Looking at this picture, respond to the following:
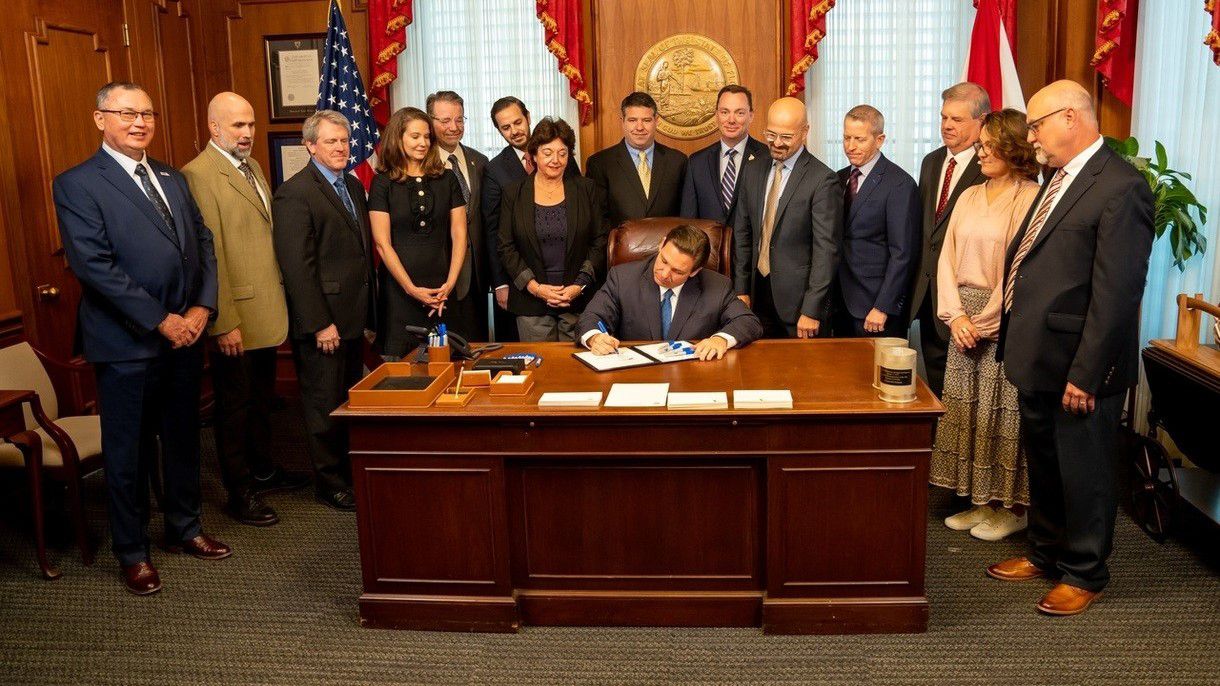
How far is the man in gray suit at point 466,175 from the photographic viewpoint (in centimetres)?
496

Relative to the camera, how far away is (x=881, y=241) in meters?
4.53

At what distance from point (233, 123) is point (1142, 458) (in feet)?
13.4

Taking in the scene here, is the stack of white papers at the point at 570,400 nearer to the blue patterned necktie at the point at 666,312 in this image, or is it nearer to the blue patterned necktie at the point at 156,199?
the blue patterned necktie at the point at 666,312

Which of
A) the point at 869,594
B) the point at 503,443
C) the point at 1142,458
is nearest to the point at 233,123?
the point at 503,443

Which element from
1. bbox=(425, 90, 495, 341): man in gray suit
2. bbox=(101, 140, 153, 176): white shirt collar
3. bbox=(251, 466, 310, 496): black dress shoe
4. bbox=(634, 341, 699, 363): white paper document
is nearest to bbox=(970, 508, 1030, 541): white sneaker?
bbox=(634, 341, 699, 363): white paper document

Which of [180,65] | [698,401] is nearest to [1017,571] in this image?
[698,401]

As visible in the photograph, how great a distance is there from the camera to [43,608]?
12.2ft

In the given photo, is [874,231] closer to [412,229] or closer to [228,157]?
[412,229]

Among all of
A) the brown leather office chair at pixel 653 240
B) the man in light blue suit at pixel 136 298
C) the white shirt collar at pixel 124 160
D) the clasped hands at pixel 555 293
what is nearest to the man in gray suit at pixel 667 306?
the brown leather office chair at pixel 653 240

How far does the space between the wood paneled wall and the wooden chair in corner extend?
1.46 feet

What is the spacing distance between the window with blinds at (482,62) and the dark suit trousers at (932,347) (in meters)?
2.62

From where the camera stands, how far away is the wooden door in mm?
4801

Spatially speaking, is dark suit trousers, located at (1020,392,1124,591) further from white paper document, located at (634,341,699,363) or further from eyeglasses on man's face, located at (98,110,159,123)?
eyeglasses on man's face, located at (98,110,159,123)

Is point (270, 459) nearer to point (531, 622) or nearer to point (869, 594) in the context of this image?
point (531, 622)
